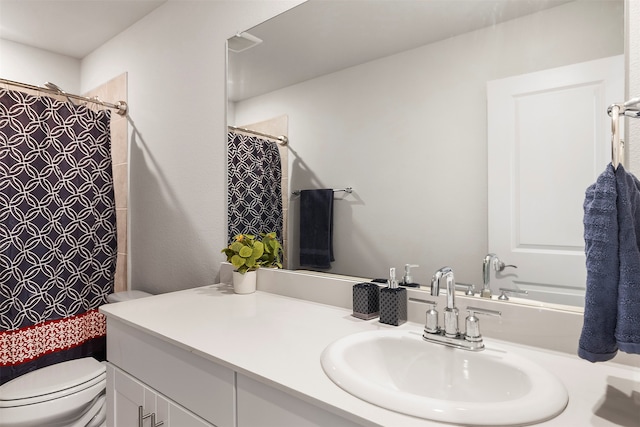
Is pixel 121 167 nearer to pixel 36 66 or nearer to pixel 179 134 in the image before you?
pixel 179 134

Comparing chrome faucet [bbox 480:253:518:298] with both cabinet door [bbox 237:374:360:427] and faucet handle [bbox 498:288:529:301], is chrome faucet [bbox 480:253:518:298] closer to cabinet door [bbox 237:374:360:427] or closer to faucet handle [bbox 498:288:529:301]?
faucet handle [bbox 498:288:529:301]

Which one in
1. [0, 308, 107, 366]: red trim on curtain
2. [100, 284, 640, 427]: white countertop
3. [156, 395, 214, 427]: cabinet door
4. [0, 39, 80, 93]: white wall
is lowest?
[0, 308, 107, 366]: red trim on curtain

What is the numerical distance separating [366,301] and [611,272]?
64cm

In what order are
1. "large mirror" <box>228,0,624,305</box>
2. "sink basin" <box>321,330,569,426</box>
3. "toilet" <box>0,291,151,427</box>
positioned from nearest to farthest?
"sink basin" <box>321,330,569,426</box> → "large mirror" <box>228,0,624,305</box> → "toilet" <box>0,291,151,427</box>

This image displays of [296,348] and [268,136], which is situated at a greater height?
[268,136]

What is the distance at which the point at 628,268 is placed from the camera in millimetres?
627

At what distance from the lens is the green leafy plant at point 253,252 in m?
1.50

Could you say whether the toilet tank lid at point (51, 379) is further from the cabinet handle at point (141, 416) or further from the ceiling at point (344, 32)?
the ceiling at point (344, 32)

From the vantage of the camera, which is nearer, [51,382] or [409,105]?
[409,105]

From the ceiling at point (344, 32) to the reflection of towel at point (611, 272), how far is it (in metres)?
0.60

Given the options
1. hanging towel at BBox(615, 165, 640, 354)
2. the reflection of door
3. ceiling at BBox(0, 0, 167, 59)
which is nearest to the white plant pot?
the reflection of door

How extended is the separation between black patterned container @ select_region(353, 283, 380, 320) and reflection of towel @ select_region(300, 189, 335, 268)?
9.8 inches

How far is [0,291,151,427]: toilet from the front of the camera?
151cm

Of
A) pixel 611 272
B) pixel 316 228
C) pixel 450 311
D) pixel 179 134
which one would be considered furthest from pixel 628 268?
pixel 179 134
